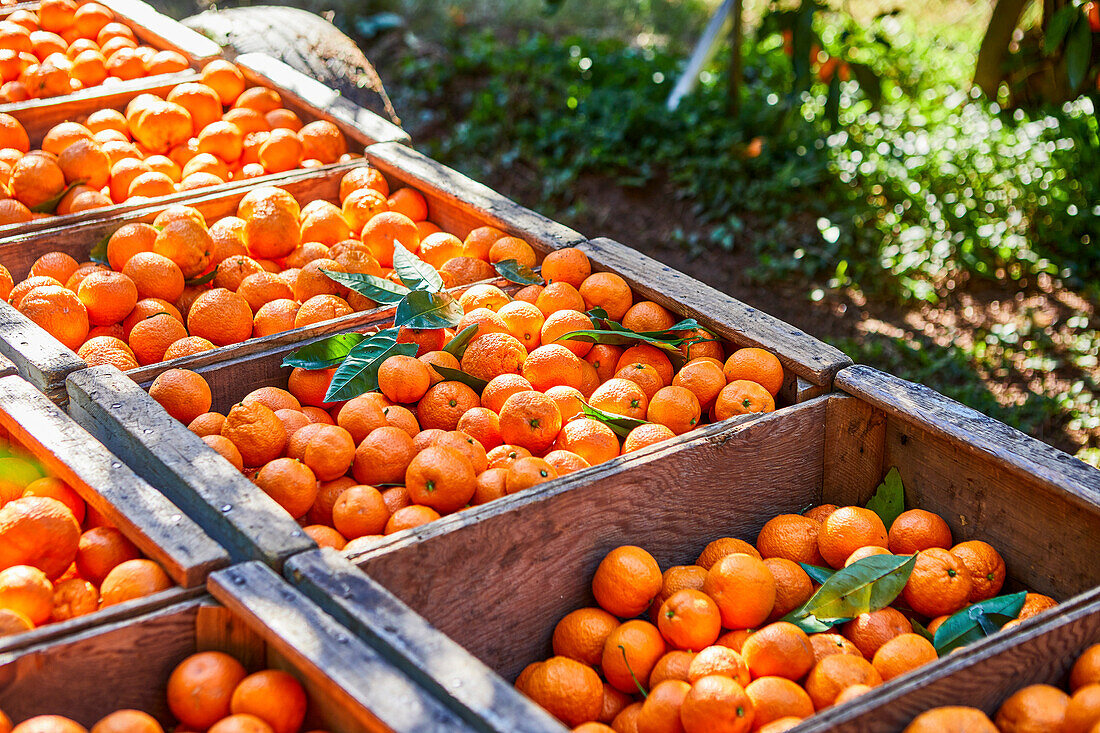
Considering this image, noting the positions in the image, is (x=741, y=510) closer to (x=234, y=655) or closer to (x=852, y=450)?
(x=852, y=450)

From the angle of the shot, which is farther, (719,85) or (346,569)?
(719,85)

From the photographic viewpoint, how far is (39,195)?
2.65m

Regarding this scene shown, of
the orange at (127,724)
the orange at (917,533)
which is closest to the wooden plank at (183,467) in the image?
the orange at (127,724)

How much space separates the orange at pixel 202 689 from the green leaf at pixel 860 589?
93cm

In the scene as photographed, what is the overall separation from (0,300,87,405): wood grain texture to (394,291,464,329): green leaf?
2.10 ft

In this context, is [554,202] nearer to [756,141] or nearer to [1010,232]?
[756,141]

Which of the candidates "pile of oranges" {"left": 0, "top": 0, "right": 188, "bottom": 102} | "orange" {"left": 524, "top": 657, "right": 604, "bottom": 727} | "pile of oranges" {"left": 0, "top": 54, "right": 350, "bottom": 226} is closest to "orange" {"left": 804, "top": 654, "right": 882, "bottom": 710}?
"orange" {"left": 524, "top": 657, "right": 604, "bottom": 727}

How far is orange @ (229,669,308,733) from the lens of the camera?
51.1 inches

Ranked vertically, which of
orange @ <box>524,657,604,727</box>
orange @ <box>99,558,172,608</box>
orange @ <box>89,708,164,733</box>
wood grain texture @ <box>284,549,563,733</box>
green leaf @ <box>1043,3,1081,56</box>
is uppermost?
green leaf @ <box>1043,3,1081,56</box>

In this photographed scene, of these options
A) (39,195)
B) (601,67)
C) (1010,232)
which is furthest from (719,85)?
(39,195)

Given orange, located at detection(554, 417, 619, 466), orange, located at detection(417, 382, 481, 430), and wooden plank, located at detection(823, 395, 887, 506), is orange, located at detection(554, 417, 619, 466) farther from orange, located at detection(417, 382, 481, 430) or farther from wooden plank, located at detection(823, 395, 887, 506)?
wooden plank, located at detection(823, 395, 887, 506)

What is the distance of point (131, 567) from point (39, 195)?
1.61 metres

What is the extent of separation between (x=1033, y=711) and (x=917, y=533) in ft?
1.65

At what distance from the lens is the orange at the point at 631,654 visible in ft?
5.20
